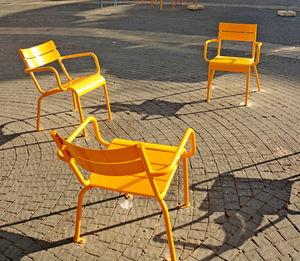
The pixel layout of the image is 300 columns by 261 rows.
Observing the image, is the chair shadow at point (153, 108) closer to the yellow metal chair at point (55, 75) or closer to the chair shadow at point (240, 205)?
the yellow metal chair at point (55, 75)

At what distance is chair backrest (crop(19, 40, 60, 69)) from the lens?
4.75 m

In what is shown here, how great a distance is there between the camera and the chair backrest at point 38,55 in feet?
15.6

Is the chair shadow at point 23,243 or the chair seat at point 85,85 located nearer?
the chair shadow at point 23,243

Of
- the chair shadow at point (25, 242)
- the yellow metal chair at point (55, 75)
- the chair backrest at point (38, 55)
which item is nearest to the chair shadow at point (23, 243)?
the chair shadow at point (25, 242)

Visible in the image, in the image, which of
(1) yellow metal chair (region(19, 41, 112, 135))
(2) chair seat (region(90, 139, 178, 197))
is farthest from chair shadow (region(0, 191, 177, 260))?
(1) yellow metal chair (region(19, 41, 112, 135))

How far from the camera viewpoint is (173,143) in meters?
4.46

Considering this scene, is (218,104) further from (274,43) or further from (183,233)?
(274,43)

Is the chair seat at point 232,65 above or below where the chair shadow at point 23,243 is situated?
above

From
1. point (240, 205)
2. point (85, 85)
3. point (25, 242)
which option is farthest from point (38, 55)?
point (240, 205)

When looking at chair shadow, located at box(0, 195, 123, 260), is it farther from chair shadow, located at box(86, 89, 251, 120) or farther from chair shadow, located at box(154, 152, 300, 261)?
chair shadow, located at box(86, 89, 251, 120)

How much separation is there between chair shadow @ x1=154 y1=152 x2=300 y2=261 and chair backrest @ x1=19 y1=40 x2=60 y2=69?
294 centimetres

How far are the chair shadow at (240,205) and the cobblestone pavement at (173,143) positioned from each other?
10 millimetres

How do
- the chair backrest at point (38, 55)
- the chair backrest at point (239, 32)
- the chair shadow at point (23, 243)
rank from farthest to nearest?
the chair backrest at point (239, 32)
the chair backrest at point (38, 55)
the chair shadow at point (23, 243)

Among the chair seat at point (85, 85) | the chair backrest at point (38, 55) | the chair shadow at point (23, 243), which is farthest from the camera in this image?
the chair backrest at point (38, 55)
